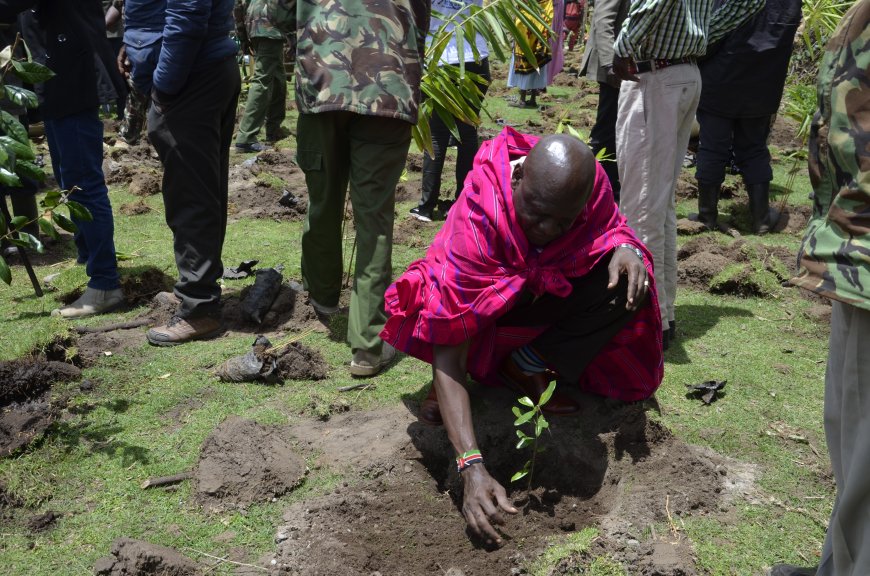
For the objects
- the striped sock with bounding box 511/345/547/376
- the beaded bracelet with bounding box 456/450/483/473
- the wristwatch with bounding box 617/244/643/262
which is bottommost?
the striped sock with bounding box 511/345/547/376

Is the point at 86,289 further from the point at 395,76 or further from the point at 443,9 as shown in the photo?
the point at 443,9

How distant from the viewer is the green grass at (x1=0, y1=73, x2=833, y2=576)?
278 cm

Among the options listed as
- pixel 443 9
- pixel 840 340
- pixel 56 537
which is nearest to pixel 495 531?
pixel 840 340

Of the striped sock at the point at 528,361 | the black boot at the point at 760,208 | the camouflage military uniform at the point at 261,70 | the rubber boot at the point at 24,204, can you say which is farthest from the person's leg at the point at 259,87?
the striped sock at the point at 528,361

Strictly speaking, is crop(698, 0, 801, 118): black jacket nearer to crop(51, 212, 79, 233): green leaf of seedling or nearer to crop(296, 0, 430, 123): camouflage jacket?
crop(296, 0, 430, 123): camouflage jacket

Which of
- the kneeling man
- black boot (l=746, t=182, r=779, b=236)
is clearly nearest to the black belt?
the kneeling man

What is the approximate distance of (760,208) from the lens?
6312 mm

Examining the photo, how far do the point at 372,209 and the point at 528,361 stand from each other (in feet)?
3.59

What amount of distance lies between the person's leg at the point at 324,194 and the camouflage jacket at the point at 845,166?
2499 mm

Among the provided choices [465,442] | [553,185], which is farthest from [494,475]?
[553,185]

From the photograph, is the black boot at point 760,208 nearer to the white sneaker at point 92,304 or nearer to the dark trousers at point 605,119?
the dark trousers at point 605,119

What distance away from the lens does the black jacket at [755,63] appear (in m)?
5.90

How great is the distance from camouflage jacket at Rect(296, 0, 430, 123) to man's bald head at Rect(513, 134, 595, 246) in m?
1.08

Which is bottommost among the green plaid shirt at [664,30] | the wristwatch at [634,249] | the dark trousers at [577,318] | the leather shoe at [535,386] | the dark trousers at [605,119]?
the leather shoe at [535,386]
